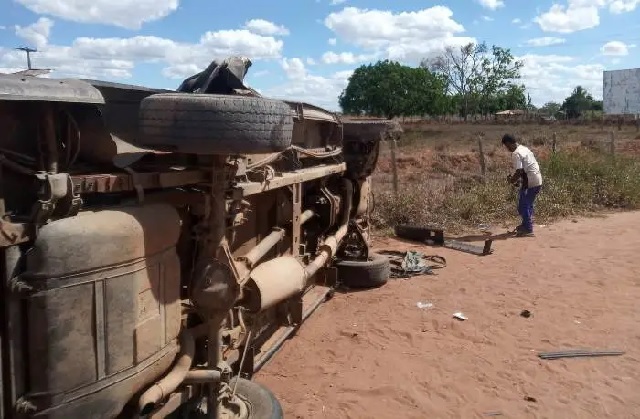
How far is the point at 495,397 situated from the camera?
4789 mm

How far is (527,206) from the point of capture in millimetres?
11242

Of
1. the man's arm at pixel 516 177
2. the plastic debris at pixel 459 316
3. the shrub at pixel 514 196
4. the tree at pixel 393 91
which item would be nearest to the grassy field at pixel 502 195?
the shrub at pixel 514 196

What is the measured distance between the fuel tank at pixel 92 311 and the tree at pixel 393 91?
166ft

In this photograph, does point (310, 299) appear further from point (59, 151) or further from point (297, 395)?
point (59, 151)

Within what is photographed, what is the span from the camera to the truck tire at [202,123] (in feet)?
8.98

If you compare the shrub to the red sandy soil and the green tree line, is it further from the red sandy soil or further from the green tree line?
the green tree line

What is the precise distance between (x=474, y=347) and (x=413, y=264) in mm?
2785

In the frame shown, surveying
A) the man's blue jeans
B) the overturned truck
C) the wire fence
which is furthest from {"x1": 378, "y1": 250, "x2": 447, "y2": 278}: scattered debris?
the overturned truck

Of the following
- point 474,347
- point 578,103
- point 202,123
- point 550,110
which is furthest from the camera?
point 550,110

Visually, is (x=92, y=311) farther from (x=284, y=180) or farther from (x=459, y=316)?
(x=459, y=316)

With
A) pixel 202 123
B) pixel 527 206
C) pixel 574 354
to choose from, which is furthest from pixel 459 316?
pixel 527 206

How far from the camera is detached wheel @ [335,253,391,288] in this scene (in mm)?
7602

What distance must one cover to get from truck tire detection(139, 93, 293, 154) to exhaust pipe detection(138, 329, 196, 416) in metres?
1.10

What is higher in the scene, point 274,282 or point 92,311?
point 92,311
